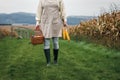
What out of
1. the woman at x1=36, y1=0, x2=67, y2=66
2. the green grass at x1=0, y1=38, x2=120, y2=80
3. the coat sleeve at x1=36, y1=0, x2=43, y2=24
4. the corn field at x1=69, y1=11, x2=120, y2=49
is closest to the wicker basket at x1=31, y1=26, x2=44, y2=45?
the woman at x1=36, y1=0, x2=67, y2=66

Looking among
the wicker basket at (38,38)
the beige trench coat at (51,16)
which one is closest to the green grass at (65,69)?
the wicker basket at (38,38)

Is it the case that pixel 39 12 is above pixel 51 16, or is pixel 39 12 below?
above

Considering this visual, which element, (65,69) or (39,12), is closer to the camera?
(65,69)

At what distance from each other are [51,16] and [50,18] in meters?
0.06

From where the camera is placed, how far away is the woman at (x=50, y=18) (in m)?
10.5

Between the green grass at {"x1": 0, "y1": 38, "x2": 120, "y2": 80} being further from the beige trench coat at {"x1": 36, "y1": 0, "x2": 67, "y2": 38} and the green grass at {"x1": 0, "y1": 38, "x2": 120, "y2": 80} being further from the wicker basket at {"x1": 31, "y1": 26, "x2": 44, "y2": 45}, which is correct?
the beige trench coat at {"x1": 36, "y1": 0, "x2": 67, "y2": 38}

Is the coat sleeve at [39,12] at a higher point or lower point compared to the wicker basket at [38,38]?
higher

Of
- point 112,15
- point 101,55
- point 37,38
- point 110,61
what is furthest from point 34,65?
point 112,15

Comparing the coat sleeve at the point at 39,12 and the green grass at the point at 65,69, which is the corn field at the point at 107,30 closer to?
the green grass at the point at 65,69

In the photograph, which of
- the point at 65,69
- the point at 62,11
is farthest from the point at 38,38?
the point at 65,69

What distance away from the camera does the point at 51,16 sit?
1053 centimetres

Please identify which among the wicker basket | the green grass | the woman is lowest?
the green grass

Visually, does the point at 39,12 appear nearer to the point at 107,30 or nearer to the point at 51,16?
the point at 51,16

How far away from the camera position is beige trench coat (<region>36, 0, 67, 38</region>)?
34.3 ft
